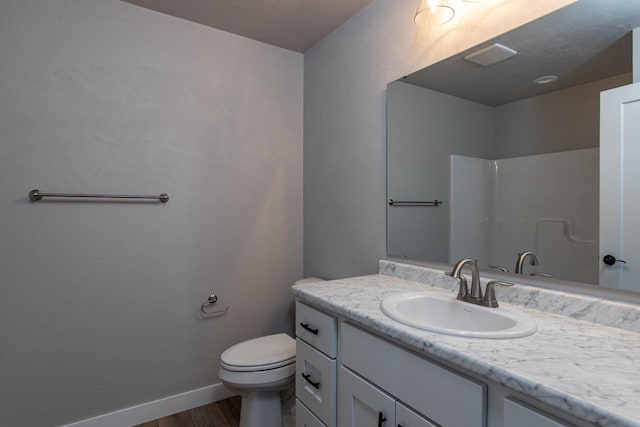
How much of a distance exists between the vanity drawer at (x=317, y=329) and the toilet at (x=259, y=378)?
0.33 meters

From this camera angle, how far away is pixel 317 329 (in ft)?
4.06

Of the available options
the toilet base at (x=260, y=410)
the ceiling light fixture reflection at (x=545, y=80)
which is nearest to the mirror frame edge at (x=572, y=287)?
the ceiling light fixture reflection at (x=545, y=80)

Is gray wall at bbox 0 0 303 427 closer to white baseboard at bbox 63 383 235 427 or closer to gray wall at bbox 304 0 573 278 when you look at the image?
white baseboard at bbox 63 383 235 427

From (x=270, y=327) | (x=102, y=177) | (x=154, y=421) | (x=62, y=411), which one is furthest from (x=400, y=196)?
(x=62, y=411)

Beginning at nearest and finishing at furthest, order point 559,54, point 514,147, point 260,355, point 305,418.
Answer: point 559,54 < point 514,147 < point 305,418 < point 260,355

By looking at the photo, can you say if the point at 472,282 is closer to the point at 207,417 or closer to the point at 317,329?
the point at 317,329

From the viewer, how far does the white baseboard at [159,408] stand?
1.72m

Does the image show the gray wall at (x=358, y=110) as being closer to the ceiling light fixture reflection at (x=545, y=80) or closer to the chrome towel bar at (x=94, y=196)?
the ceiling light fixture reflection at (x=545, y=80)

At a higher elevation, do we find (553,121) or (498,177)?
(553,121)

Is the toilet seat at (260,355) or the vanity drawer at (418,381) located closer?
the vanity drawer at (418,381)

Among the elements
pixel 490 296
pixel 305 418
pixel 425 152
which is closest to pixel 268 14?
pixel 425 152

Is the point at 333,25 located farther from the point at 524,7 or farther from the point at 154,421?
the point at 154,421

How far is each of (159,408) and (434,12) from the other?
2.44 metres

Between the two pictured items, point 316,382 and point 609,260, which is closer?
point 609,260
